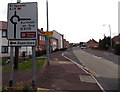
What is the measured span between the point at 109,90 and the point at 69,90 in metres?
1.79

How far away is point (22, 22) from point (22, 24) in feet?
0.24

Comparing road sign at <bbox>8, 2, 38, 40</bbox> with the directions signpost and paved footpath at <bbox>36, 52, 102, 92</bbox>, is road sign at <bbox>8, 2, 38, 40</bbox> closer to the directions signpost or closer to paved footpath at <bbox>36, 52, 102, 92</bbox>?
the directions signpost

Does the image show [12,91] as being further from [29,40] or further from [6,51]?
[6,51]

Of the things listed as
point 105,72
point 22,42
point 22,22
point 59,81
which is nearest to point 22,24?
point 22,22

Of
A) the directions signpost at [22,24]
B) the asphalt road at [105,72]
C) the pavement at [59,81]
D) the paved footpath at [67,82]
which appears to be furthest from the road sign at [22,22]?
the asphalt road at [105,72]

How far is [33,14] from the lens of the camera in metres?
5.99

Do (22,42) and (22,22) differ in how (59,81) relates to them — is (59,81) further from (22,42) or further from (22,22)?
(22,22)

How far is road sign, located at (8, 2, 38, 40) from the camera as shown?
6008 millimetres

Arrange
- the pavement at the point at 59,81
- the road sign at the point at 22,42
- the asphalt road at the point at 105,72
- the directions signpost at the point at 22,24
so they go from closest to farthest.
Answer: the directions signpost at the point at 22,24 → the road sign at the point at 22,42 → the pavement at the point at 59,81 → the asphalt road at the point at 105,72

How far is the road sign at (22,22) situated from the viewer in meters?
6.01

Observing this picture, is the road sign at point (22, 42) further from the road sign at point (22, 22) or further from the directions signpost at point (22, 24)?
the road sign at point (22, 22)

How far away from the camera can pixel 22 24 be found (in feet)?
20.0

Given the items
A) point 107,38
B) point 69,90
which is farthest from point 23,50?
point 107,38

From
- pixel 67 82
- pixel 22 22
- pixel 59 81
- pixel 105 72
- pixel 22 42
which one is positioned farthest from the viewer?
pixel 105 72
